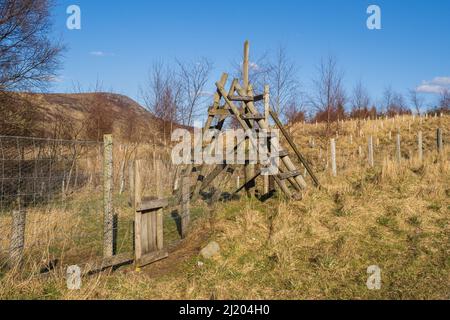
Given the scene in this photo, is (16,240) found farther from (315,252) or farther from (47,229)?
(315,252)

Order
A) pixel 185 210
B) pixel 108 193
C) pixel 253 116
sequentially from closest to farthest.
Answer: pixel 108 193 < pixel 185 210 < pixel 253 116

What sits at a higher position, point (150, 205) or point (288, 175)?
point (288, 175)

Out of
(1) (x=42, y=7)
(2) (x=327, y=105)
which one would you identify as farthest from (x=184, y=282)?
(2) (x=327, y=105)

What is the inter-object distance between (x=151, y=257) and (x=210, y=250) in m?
1.00

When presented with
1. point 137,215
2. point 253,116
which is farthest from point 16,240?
point 253,116

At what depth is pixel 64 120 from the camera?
20.4 metres

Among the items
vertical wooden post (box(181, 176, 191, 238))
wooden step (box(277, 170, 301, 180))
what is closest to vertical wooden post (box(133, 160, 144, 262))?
vertical wooden post (box(181, 176, 191, 238))

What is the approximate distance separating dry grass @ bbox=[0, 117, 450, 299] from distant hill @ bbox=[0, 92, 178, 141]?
741 cm

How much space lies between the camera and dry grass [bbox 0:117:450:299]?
5.01 meters

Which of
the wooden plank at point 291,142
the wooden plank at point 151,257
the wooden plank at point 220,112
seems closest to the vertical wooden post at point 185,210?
the wooden plank at point 151,257

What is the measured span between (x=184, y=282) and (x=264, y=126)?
15.0ft

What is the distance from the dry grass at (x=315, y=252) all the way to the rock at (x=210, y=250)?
120 millimetres

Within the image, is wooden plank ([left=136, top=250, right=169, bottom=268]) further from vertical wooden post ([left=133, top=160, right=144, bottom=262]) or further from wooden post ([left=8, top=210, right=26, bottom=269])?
wooden post ([left=8, top=210, right=26, bottom=269])
